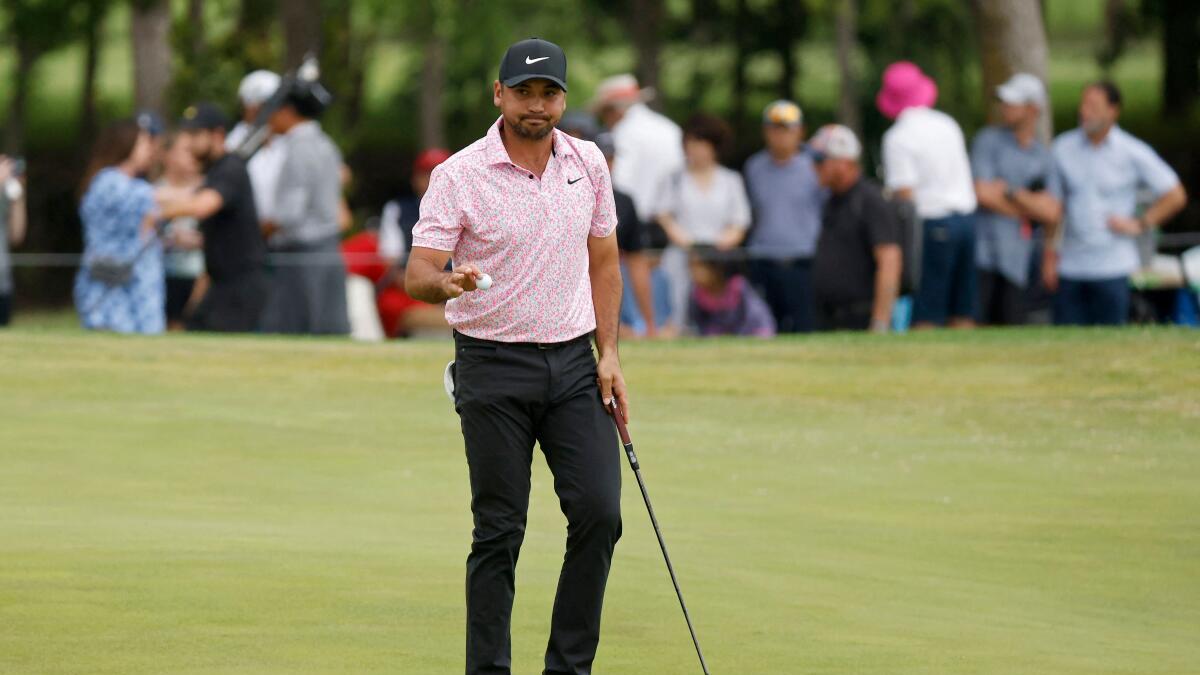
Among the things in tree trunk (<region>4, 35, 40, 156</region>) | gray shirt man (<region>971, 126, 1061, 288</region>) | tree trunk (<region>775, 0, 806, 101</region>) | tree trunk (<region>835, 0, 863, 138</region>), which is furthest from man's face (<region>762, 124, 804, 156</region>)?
tree trunk (<region>4, 35, 40, 156</region>)

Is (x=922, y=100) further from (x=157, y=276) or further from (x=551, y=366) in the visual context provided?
(x=551, y=366)

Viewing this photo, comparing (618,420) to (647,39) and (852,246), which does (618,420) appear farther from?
(647,39)

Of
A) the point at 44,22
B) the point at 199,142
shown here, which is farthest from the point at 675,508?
the point at 44,22

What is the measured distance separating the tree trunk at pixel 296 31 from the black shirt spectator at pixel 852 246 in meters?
13.4

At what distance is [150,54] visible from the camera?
98.1 ft

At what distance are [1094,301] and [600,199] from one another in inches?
385

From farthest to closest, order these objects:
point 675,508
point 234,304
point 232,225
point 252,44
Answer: point 252,44
point 234,304
point 232,225
point 675,508

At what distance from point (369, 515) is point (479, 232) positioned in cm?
332

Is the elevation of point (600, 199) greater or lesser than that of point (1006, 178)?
greater

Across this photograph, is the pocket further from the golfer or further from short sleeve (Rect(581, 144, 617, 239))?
short sleeve (Rect(581, 144, 617, 239))

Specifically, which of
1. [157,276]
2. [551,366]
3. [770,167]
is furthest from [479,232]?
[770,167]

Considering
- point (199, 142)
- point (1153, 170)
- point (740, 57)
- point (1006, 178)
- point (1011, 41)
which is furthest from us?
point (740, 57)

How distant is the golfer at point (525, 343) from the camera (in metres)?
5.93

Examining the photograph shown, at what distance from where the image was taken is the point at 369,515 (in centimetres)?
903
